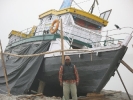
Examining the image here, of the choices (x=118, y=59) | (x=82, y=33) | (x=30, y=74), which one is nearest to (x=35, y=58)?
(x=30, y=74)

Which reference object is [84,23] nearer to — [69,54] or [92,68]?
[69,54]

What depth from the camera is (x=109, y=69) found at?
658cm

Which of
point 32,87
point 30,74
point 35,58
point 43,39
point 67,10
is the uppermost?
point 67,10

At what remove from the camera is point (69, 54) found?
755cm

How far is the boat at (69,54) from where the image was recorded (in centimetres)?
671

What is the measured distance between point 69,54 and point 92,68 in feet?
3.52

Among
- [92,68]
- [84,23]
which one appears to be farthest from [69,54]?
[84,23]

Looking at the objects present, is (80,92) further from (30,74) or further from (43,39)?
(43,39)

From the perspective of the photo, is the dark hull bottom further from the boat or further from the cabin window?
the cabin window

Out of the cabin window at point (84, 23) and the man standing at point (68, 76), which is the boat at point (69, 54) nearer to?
the cabin window at point (84, 23)

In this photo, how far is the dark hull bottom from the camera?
6.58 m

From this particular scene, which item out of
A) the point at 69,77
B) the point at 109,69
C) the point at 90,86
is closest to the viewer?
the point at 69,77

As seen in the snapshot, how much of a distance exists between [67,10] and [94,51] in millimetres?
3025

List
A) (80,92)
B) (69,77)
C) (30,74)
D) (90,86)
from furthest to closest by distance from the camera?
1. (30,74)
2. (80,92)
3. (90,86)
4. (69,77)
